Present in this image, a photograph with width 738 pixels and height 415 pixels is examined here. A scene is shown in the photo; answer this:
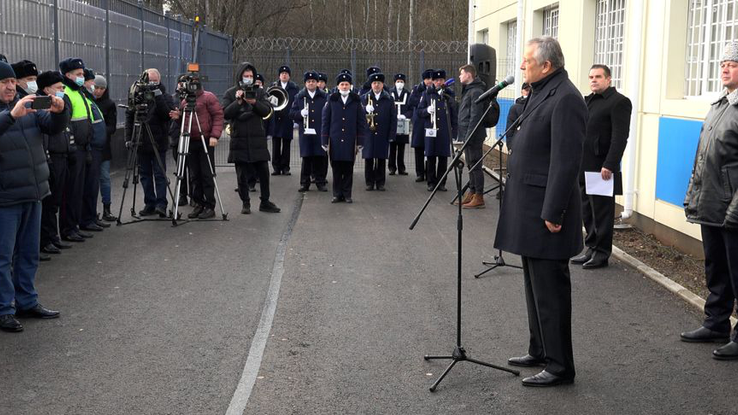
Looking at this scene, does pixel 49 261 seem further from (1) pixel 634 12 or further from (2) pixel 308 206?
(1) pixel 634 12

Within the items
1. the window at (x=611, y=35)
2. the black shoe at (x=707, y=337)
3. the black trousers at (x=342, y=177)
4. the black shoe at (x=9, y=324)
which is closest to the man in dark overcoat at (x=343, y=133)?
the black trousers at (x=342, y=177)

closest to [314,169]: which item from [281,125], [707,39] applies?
[281,125]

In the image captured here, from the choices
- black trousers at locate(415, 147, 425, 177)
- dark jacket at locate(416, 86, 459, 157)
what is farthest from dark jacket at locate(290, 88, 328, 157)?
black trousers at locate(415, 147, 425, 177)

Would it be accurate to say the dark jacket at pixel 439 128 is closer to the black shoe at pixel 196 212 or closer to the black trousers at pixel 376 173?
the black trousers at pixel 376 173

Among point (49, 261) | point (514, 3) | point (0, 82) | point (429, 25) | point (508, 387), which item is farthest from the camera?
point (429, 25)

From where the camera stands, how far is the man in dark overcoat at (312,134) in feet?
51.2

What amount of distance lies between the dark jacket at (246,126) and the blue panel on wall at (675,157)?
17.5 feet

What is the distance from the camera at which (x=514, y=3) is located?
2164 centimetres

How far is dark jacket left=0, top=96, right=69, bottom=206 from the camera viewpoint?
23.2 ft

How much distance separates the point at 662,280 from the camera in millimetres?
8711

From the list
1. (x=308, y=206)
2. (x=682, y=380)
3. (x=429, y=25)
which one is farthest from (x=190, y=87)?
(x=429, y=25)

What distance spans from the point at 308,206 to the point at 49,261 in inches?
196

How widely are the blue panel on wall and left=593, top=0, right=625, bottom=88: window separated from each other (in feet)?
10.2

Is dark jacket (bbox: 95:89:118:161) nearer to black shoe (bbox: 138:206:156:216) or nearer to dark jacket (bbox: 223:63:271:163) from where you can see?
black shoe (bbox: 138:206:156:216)
